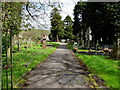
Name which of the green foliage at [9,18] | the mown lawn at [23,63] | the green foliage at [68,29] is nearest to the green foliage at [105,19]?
the mown lawn at [23,63]

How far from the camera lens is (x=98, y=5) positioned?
25.6m

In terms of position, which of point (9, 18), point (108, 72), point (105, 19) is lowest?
point (108, 72)

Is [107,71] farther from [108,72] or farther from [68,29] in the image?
[68,29]

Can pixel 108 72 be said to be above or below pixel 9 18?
below

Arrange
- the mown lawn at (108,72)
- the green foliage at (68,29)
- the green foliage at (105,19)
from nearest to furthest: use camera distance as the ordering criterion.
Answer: the mown lawn at (108,72)
the green foliage at (105,19)
the green foliage at (68,29)

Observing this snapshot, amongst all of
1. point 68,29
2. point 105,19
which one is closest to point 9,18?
point 105,19

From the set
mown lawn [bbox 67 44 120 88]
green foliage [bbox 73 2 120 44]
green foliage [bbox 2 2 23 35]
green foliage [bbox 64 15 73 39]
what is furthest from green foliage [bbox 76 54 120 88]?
green foliage [bbox 64 15 73 39]

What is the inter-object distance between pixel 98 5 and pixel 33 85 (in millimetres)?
24649

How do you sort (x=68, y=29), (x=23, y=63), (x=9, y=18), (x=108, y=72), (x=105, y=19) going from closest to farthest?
(x=9, y=18)
(x=108, y=72)
(x=23, y=63)
(x=105, y=19)
(x=68, y=29)

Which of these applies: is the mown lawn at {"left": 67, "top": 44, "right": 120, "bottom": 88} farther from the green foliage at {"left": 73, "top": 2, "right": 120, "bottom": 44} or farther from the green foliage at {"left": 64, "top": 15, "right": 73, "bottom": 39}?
the green foliage at {"left": 64, "top": 15, "right": 73, "bottom": 39}

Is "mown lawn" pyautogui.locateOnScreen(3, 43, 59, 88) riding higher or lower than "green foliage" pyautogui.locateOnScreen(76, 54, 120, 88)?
higher

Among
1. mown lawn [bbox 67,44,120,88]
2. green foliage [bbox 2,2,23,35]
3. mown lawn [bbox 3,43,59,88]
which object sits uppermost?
green foliage [bbox 2,2,23,35]

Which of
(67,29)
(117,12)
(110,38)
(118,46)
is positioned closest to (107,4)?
(117,12)

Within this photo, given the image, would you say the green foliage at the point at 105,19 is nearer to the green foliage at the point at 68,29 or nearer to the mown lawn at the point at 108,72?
the mown lawn at the point at 108,72
